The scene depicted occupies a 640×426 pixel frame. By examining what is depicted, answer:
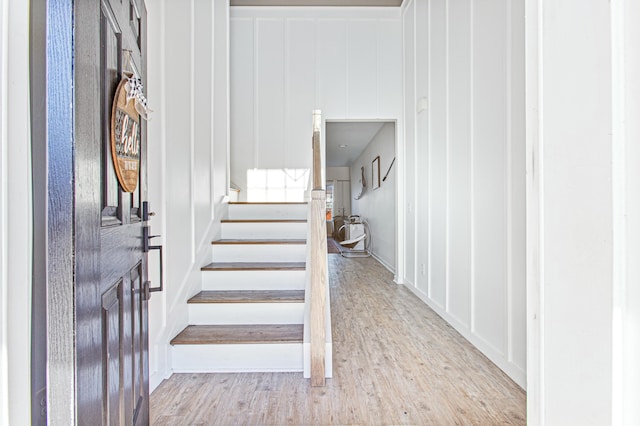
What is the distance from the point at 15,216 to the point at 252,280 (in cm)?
216

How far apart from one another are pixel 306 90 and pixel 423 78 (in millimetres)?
1537

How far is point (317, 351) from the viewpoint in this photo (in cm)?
206

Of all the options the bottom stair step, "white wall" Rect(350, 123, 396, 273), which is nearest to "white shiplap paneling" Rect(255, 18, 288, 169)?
"white wall" Rect(350, 123, 396, 273)

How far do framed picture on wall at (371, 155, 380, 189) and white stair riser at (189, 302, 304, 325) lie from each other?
4929 mm

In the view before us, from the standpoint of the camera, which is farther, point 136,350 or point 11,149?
point 136,350

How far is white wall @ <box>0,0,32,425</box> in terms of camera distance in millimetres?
588

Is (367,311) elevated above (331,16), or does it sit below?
below

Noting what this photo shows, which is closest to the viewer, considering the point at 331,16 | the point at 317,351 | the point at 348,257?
the point at 317,351

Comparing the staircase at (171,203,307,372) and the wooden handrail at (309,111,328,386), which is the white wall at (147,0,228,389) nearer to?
the staircase at (171,203,307,372)

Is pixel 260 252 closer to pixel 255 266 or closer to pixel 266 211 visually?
pixel 255 266

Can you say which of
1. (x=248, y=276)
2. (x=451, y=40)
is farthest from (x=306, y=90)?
(x=248, y=276)

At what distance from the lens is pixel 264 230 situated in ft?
10.8
